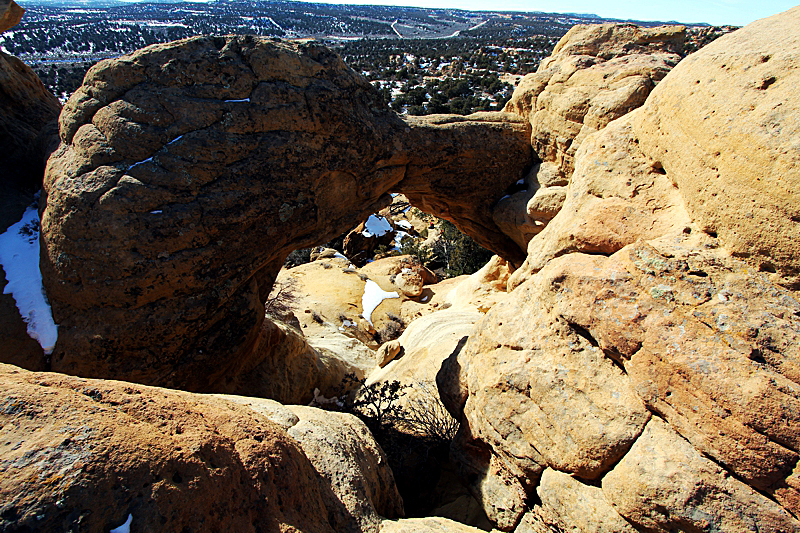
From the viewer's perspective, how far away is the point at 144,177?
18.4 ft

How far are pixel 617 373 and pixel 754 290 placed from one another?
1309 mm

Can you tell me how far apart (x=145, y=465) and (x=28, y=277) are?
526 cm

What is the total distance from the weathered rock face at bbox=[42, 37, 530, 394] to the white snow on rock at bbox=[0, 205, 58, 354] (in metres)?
0.18

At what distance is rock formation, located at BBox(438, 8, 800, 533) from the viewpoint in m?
3.25

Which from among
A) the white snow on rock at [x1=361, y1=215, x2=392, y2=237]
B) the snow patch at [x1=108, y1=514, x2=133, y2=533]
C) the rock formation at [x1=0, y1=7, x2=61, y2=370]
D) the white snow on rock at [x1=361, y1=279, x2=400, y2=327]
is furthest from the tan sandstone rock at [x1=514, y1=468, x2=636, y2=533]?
the white snow on rock at [x1=361, y1=215, x2=392, y2=237]

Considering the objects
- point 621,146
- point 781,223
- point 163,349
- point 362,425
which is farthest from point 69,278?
point 781,223

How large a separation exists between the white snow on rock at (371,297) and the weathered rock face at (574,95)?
5.71m

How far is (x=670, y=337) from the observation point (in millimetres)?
3646

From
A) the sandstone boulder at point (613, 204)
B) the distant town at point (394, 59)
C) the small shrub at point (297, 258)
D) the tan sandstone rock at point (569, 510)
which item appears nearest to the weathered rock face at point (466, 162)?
the sandstone boulder at point (613, 204)

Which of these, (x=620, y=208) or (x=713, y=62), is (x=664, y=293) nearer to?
(x=620, y=208)

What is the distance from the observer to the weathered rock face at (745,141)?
3.39m

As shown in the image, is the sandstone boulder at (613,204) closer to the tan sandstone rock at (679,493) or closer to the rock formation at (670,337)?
the rock formation at (670,337)

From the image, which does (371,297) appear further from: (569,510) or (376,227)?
(569,510)

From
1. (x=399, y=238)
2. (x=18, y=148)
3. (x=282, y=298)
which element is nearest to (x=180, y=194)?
(x=18, y=148)
